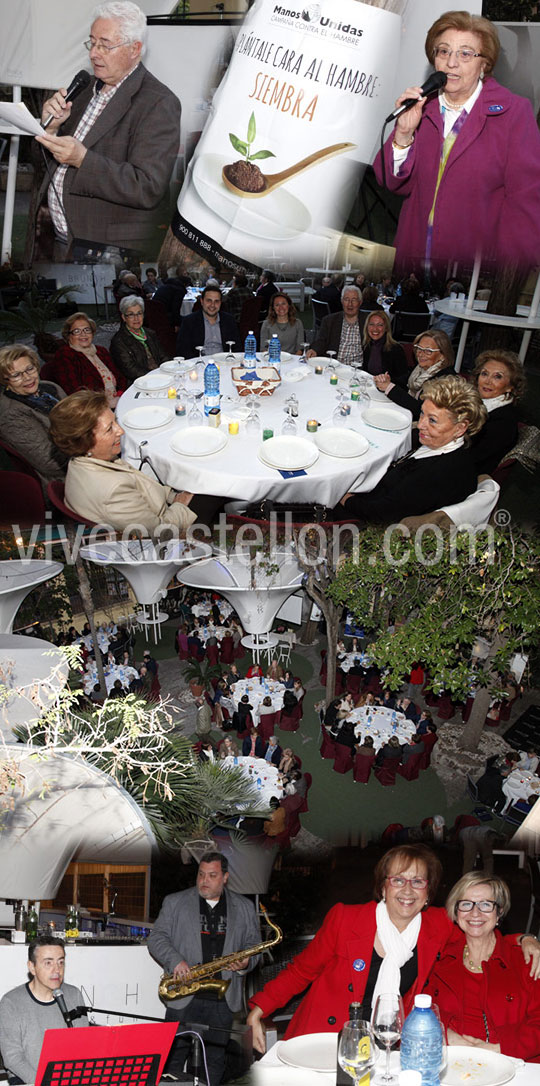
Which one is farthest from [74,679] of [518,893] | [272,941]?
[518,893]

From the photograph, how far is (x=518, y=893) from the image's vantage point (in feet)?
14.2

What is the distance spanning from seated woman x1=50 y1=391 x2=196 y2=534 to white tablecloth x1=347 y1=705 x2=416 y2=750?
1.53m

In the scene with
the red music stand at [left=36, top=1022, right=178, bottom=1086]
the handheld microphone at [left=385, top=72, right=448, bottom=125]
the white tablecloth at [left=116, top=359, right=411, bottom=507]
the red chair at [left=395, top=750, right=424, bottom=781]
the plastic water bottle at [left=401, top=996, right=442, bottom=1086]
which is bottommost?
the red chair at [left=395, top=750, right=424, bottom=781]

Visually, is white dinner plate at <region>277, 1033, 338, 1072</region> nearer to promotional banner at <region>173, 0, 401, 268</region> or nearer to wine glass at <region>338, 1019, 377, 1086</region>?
wine glass at <region>338, 1019, 377, 1086</region>

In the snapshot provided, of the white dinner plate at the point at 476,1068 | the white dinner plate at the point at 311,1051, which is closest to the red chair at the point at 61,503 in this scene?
the white dinner plate at the point at 311,1051

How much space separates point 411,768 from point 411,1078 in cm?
251

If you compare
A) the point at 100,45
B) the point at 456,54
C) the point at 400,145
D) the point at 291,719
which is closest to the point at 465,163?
the point at 400,145

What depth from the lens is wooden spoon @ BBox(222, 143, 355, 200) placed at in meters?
4.01

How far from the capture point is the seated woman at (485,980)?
2799mm

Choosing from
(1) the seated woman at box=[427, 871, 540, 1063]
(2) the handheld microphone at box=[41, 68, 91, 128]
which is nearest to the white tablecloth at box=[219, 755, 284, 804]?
(1) the seated woman at box=[427, 871, 540, 1063]

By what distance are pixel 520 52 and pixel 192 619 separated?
3665mm

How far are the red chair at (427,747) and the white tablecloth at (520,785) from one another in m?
0.45

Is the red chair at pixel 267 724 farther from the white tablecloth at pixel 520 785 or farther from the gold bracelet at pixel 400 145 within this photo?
the gold bracelet at pixel 400 145

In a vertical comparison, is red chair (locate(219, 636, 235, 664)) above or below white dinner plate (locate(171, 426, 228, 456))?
below
